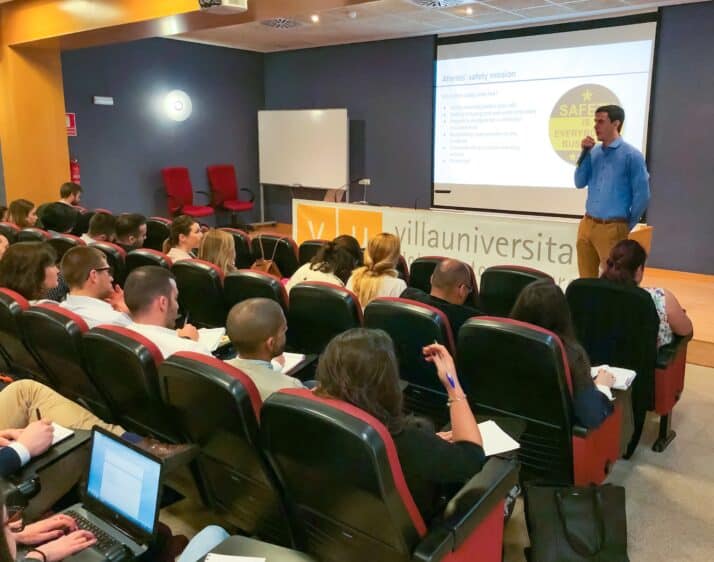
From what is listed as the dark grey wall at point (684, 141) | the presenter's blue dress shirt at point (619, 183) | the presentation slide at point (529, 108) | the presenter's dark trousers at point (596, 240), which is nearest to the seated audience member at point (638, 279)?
the presenter's dark trousers at point (596, 240)

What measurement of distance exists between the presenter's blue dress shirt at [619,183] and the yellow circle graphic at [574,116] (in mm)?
2829

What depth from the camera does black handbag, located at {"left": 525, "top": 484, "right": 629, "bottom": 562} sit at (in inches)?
78.9

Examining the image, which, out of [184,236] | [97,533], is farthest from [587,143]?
[97,533]

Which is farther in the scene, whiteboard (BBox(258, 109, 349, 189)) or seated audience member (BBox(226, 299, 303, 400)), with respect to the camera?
whiteboard (BBox(258, 109, 349, 189))

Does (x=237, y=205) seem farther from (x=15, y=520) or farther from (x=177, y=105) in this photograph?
(x=15, y=520)

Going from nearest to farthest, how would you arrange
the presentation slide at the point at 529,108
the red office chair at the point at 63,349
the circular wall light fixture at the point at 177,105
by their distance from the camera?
the red office chair at the point at 63,349, the presentation slide at the point at 529,108, the circular wall light fixture at the point at 177,105

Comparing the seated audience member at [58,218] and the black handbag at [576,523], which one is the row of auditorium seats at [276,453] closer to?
the black handbag at [576,523]

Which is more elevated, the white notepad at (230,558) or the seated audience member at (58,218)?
the seated audience member at (58,218)

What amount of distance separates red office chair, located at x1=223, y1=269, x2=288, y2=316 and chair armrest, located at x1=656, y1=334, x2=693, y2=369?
1.72m

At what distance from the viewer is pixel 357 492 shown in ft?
4.68

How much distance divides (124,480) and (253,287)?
5.09ft

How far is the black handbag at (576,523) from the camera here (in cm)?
200

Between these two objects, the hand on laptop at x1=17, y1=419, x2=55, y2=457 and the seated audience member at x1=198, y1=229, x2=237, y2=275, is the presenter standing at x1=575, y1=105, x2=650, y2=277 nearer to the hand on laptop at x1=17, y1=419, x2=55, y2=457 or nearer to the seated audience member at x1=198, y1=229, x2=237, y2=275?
the seated audience member at x1=198, y1=229, x2=237, y2=275

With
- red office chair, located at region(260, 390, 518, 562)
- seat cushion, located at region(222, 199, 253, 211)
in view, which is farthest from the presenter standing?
seat cushion, located at region(222, 199, 253, 211)
